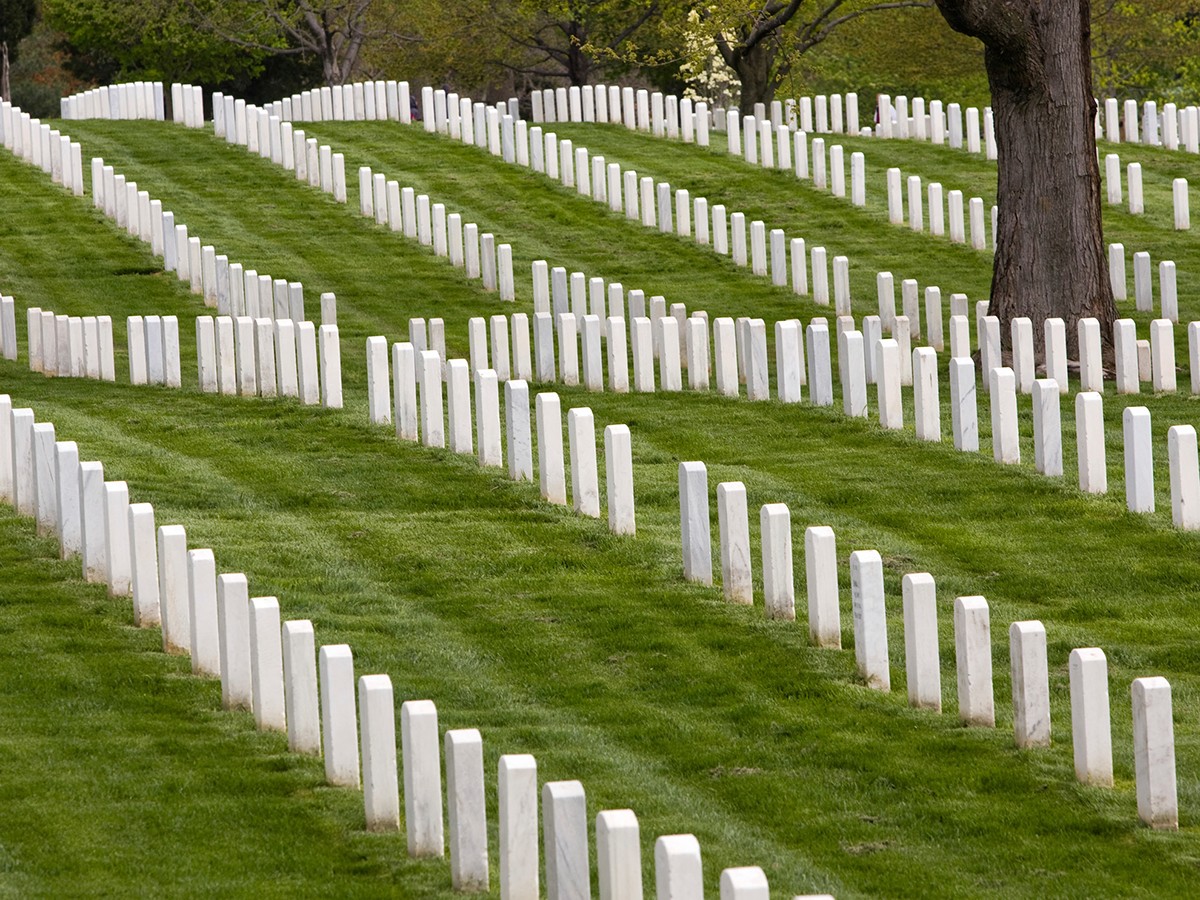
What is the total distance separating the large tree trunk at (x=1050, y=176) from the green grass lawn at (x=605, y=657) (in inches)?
98.3

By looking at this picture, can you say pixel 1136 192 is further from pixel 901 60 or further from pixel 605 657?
pixel 901 60

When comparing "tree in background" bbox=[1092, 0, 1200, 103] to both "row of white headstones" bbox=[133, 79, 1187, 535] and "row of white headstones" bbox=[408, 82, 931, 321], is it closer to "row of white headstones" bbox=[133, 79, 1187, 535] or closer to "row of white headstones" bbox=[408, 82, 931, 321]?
"row of white headstones" bbox=[408, 82, 931, 321]

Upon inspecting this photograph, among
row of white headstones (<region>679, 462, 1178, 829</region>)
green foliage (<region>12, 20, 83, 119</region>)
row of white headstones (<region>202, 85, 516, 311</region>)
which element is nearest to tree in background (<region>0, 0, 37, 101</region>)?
green foliage (<region>12, 20, 83, 119</region>)

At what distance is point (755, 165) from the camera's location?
2705 cm

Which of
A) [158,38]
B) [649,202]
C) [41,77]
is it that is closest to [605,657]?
[649,202]

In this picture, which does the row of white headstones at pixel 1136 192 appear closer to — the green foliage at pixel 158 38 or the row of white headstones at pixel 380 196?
the row of white headstones at pixel 380 196

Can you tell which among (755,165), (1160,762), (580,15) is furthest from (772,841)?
(580,15)

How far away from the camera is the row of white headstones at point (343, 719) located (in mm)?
5586

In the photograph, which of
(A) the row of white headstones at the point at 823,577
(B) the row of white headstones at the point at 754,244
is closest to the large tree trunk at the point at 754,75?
(B) the row of white headstones at the point at 754,244

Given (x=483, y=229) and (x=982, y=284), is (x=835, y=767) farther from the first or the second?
(x=483, y=229)

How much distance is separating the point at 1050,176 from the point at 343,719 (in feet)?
37.5

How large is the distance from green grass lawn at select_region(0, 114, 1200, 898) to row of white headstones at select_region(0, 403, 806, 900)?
0.52 feet

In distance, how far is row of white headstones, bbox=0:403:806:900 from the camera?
559 centimetres

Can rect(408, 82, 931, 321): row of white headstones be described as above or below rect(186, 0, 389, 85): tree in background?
below
